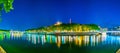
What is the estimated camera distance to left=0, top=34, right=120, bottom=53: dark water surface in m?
9.42

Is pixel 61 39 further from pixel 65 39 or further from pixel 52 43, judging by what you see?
pixel 52 43

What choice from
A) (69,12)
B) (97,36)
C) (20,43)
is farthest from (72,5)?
(20,43)

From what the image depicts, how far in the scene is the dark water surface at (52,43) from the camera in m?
9.42

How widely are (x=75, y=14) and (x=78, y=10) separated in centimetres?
12

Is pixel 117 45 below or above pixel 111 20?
below

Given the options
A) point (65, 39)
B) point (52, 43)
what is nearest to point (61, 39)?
point (65, 39)

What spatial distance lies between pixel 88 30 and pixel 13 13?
5.83ft

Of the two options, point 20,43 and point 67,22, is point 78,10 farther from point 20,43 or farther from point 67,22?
point 20,43

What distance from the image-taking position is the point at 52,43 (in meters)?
9.45

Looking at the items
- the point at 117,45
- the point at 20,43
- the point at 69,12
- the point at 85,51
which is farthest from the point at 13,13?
the point at 117,45

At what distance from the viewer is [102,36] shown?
947cm

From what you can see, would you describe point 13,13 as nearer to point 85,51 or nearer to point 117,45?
point 85,51

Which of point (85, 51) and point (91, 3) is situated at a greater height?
point (91, 3)

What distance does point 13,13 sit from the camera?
941 centimetres
